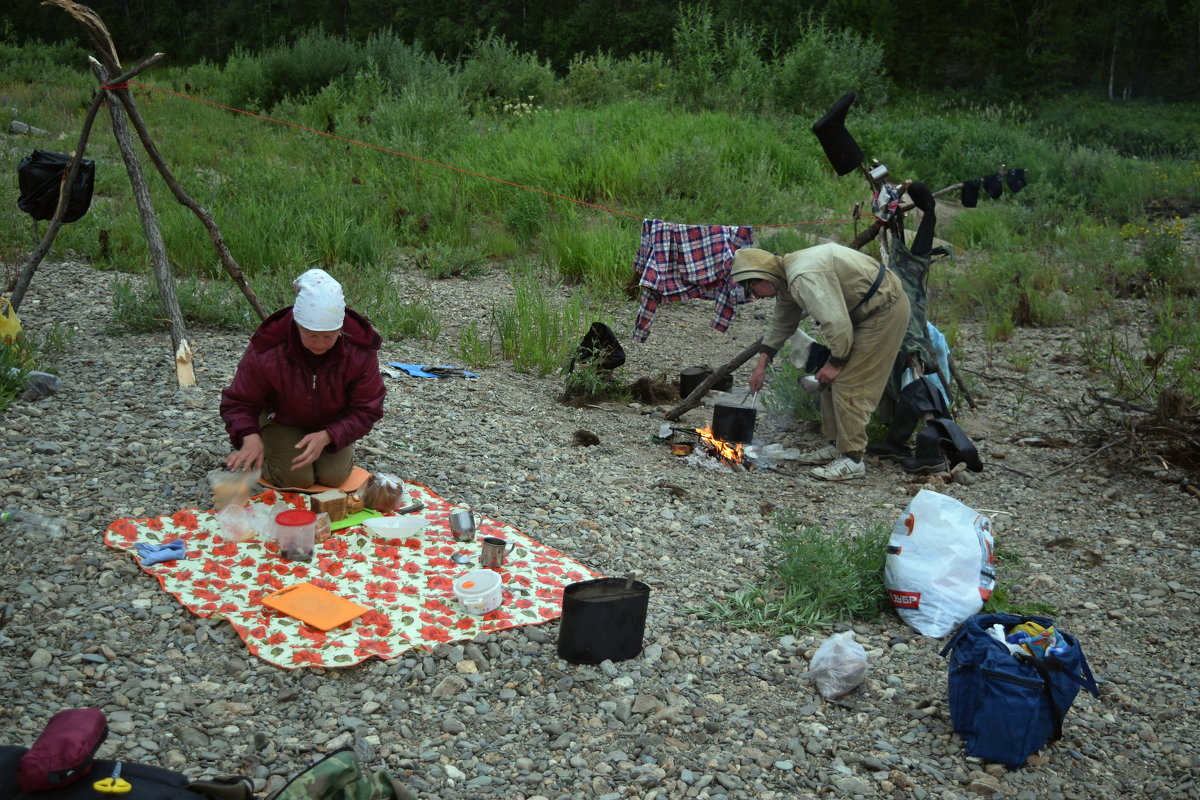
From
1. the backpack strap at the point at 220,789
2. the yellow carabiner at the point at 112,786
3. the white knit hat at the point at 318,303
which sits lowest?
the backpack strap at the point at 220,789

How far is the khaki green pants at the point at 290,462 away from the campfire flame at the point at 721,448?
7.26ft

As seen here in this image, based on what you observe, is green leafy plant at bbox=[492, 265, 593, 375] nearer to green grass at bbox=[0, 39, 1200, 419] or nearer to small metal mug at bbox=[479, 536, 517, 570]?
green grass at bbox=[0, 39, 1200, 419]

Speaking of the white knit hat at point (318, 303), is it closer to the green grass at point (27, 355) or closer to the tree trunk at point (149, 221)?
the tree trunk at point (149, 221)

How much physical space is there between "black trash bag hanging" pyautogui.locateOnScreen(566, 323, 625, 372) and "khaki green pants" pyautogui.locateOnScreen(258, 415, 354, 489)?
2.40m

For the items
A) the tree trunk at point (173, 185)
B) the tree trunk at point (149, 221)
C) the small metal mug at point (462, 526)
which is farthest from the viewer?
the tree trunk at point (149, 221)

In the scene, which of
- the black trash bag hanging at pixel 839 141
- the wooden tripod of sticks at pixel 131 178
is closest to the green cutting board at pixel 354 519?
the wooden tripod of sticks at pixel 131 178

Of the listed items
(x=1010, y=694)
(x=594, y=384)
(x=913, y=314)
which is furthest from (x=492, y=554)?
(x=913, y=314)

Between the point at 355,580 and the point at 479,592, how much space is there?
56cm

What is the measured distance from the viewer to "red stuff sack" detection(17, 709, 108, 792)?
220 centimetres

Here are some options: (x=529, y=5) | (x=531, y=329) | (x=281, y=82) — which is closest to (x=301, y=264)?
(x=531, y=329)

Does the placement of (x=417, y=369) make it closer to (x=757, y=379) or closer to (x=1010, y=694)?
(x=757, y=379)

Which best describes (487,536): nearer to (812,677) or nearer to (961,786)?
(812,677)

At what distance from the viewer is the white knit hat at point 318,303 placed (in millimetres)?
4184

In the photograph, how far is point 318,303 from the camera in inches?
165
